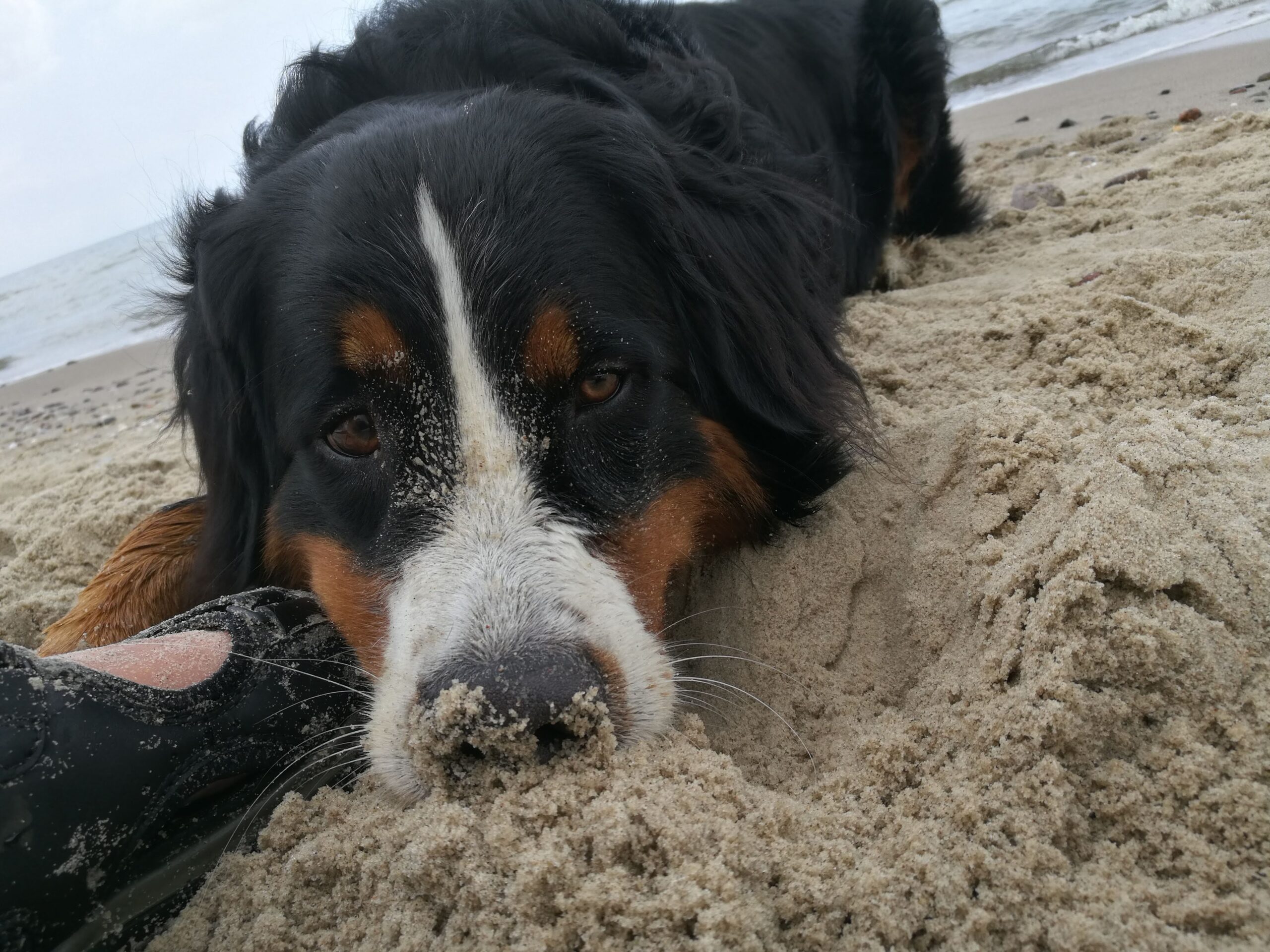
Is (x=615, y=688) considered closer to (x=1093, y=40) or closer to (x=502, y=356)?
(x=502, y=356)

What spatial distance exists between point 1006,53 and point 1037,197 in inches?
351

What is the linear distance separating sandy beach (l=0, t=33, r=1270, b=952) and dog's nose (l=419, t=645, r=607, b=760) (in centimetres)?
8

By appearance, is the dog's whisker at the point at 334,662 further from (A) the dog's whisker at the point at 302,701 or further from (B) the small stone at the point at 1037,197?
(B) the small stone at the point at 1037,197

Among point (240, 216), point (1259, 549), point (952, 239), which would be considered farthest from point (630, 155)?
point (952, 239)

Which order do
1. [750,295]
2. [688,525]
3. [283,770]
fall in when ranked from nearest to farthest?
[283,770]
[688,525]
[750,295]

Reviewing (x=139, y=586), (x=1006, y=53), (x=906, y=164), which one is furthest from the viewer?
(x=1006, y=53)

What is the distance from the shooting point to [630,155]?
2232 millimetres

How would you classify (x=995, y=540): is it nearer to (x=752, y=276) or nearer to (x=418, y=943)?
(x=752, y=276)

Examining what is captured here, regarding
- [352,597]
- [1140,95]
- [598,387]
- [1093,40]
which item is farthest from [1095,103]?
[352,597]

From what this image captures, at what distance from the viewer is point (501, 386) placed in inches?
72.8

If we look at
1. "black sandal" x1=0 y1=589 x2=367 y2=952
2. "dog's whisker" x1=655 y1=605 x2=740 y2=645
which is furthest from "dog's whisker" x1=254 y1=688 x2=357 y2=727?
"dog's whisker" x1=655 y1=605 x2=740 y2=645

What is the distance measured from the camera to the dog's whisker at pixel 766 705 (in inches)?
64.2

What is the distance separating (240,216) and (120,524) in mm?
1968

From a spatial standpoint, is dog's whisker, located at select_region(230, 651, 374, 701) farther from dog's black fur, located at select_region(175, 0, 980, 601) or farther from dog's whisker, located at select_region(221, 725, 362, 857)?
dog's black fur, located at select_region(175, 0, 980, 601)
